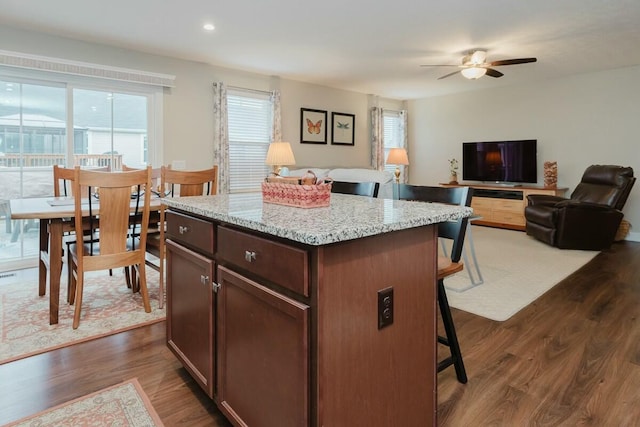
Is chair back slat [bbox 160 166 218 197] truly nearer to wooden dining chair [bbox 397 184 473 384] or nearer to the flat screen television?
wooden dining chair [bbox 397 184 473 384]

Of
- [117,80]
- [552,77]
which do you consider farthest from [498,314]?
[552,77]

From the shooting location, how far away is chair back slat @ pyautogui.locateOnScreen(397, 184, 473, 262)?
1727 mm

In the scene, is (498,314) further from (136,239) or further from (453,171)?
(453,171)

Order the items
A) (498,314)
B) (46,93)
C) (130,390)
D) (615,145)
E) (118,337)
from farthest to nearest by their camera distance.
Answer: (615,145)
(46,93)
(498,314)
(118,337)
(130,390)

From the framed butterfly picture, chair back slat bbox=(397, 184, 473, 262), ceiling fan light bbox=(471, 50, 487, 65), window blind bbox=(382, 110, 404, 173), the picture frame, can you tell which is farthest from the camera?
window blind bbox=(382, 110, 404, 173)

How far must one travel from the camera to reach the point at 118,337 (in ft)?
7.70

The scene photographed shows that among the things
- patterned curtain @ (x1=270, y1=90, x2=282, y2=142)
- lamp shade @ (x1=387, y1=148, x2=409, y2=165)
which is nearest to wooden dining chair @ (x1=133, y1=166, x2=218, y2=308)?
patterned curtain @ (x1=270, y1=90, x2=282, y2=142)

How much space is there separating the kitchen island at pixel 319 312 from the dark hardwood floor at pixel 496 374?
345 millimetres

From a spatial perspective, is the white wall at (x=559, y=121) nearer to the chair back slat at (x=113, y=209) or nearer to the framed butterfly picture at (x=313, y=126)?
the framed butterfly picture at (x=313, y=126)

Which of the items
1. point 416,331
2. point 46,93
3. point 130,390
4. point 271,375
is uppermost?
point 46,93

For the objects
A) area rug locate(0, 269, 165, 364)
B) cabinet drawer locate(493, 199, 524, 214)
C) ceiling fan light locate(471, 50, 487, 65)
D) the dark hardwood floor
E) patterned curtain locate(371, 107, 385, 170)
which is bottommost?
the dark hardwood floor

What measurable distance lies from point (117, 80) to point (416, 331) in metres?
4.57

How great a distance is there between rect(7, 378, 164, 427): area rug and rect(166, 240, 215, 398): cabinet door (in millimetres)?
234

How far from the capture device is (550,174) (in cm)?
598
